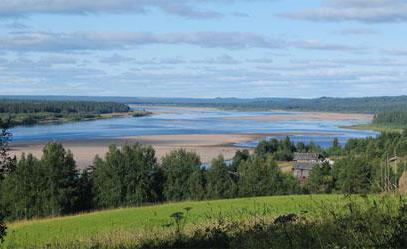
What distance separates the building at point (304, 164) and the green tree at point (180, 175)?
60.1 feet

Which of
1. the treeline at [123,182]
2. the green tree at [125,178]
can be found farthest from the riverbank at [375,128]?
the green tree at [125,178]

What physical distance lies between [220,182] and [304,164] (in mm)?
24060

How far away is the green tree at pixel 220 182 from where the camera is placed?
4506 centimetres

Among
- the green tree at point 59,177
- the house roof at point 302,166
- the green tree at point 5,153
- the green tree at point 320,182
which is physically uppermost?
the green tree at point 5,153

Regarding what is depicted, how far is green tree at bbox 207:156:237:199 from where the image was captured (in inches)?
1774

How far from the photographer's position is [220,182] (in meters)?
45.9

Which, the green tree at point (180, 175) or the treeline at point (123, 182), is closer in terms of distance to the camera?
the treeline at point (123, 182)

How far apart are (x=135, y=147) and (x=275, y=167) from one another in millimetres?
12283

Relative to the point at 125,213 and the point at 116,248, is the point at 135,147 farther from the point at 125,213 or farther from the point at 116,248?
the point at 116,248

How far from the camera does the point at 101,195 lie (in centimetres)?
4162

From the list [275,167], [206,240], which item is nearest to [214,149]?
[275,167]

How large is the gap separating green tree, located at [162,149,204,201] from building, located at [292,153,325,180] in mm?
18323

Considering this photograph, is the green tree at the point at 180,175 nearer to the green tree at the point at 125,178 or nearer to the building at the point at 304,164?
the green tree at the point at 125,178

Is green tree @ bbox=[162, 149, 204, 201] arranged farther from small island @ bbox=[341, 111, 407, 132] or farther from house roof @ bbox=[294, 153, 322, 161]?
small island @ bbox=[341, 111, 407, 132]
